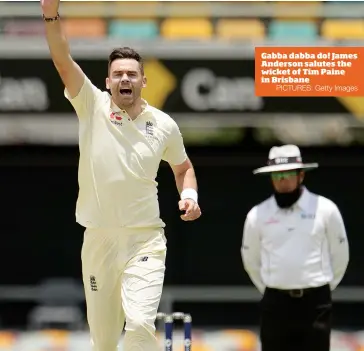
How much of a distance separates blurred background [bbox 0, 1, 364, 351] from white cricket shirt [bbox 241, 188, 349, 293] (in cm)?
248

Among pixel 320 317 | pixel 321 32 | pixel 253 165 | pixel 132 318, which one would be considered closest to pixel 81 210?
pixel 132 318

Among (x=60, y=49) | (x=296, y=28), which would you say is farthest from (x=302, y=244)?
(x=296, y=28)

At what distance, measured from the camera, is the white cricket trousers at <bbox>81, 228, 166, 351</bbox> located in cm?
435

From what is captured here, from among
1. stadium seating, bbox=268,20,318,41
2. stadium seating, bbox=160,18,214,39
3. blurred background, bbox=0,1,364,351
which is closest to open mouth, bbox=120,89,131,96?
blurred background, bbox=0,1,364,351

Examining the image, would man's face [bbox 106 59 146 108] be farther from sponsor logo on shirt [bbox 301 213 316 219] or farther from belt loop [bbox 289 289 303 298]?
belt loop [bbox 289 289 303 298]

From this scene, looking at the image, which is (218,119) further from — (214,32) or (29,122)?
(29,122)

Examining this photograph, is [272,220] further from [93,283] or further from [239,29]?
[239,29]

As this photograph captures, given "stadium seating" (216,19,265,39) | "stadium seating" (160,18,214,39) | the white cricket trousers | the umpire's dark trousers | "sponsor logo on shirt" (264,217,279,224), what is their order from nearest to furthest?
the white cricket trousers → the umpire's dark trousers → "sponsor logo on shirt" (264,217,279,224) → "stadium seating" (216,19,265,39) → "stadium seating" (160,18,214,39)

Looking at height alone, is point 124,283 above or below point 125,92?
below

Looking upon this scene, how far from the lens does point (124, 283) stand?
4453 mm

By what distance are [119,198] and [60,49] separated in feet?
2.41

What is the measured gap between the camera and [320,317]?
5527 mm
